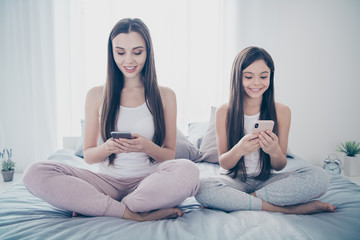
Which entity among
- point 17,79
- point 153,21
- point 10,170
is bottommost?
point 10,170

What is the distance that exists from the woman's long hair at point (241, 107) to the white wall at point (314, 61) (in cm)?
154

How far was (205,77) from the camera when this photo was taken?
303cm

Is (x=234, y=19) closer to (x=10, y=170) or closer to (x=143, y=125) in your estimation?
(x=143, y=125)

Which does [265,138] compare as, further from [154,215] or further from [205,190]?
[154,215]

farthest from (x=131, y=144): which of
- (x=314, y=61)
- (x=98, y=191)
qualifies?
(x=314, y=61)

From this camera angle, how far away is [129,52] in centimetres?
139

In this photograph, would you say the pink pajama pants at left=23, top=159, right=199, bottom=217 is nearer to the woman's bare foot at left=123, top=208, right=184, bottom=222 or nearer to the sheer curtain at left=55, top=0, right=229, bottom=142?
the woman's bare foot at left=123, top=208, right=184, bottom=222

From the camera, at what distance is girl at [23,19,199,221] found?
1.12m

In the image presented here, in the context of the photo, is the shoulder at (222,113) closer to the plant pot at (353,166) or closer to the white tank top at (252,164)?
the white tank top at (252,164)

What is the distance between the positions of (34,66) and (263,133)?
2637 mm

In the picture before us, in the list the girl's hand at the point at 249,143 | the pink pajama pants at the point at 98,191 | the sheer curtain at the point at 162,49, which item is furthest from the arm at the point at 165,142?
the sheer curtain at the point at 162,49

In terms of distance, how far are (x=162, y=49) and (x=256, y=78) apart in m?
1.76

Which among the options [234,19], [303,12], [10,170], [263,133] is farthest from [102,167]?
[303,12]

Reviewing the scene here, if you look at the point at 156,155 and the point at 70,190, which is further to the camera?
the point at 156,155
